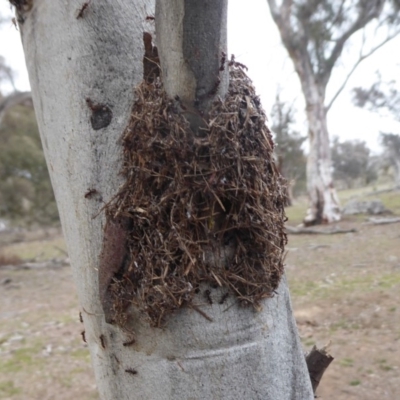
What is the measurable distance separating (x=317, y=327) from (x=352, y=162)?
37.4m

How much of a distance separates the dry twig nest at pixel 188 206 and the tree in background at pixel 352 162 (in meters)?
36.4

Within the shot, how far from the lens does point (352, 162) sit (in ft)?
128

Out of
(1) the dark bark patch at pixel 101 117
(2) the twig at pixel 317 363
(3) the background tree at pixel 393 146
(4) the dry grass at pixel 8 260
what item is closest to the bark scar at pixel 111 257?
(1) the dark bark patch at pixel 101 117

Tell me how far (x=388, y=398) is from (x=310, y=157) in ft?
32.0

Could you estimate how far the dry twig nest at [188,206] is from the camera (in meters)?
1.01

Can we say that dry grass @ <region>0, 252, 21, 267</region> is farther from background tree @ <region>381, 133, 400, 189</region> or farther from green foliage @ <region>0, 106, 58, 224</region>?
background tree @ <region>381, 133, 400, 189</region>

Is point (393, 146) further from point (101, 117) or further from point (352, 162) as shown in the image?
point (101, 117)

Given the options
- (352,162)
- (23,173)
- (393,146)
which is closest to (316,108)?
(23,173)

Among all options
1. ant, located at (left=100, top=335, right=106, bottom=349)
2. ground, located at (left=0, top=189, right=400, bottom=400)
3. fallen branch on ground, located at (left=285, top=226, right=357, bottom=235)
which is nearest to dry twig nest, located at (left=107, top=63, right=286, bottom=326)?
ant, located at (left=100, top=335, right=106, bottom=349)

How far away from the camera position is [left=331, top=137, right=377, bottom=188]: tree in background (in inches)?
1486

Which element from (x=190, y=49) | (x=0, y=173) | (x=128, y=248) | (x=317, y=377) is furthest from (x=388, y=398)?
(x=0, y=173)

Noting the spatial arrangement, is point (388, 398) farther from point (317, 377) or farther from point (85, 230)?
point (85, 230)

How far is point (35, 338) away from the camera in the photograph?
430 cm

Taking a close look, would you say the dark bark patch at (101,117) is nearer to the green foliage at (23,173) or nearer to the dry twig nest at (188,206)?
the dry twig nest at (188,206)
